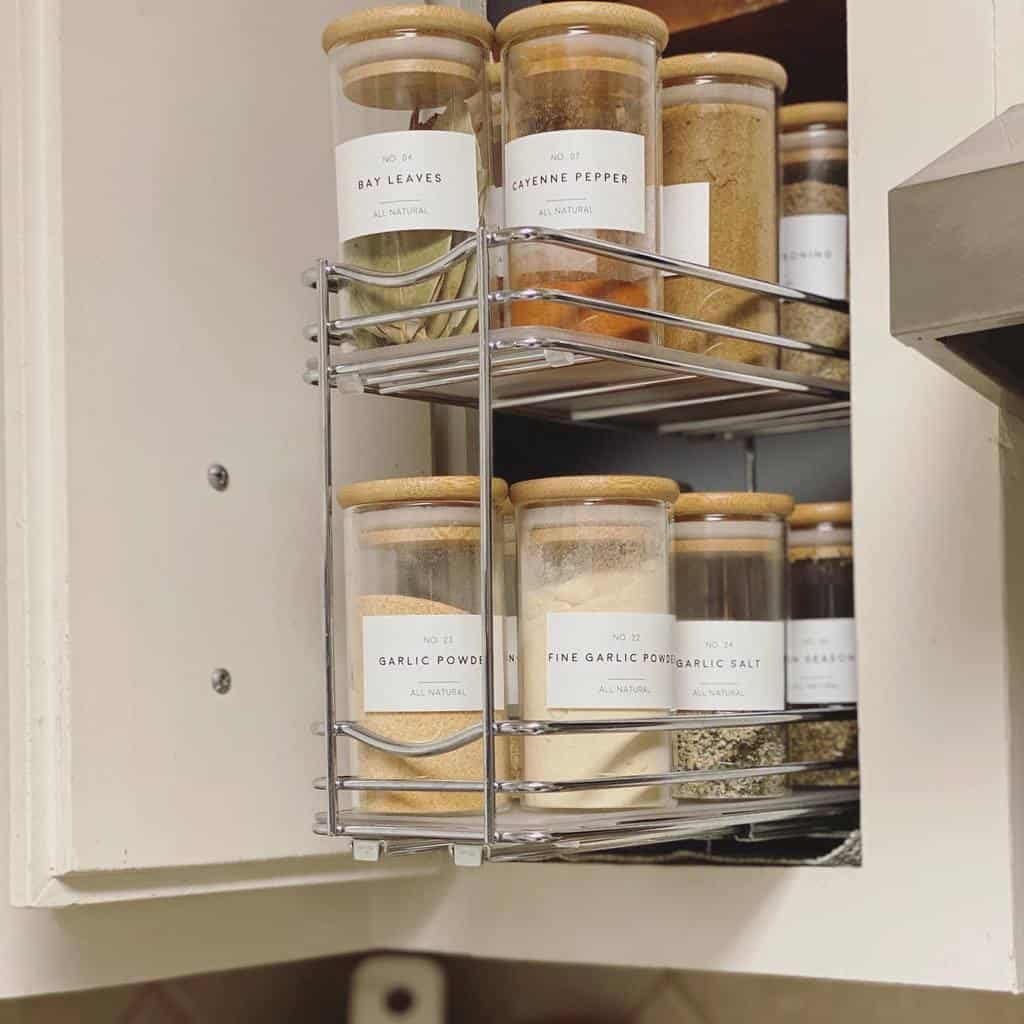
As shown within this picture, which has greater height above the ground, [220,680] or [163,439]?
[163,439]

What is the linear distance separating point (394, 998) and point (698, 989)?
0.25 meters

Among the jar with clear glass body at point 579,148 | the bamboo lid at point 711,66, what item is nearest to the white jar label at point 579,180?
the jar with clear glass body at point 579,148

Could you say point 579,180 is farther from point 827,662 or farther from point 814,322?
point 827,662

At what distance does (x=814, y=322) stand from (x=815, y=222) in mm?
61

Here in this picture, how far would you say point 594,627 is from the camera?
760 millimetres

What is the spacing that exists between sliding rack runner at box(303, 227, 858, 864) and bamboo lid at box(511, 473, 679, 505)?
0.04 meters

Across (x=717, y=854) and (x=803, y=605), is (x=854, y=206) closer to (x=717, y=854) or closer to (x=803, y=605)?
(x=803, y=605)

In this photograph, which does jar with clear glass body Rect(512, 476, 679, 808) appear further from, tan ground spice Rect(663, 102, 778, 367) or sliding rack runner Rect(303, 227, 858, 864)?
tan ground spice Rect(663, 102, 778, 367)

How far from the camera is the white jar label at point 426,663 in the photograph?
0.76 metres

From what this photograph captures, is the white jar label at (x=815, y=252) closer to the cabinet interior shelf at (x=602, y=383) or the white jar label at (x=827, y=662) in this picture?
the cabinet interior shelf at (x=602, y=383)

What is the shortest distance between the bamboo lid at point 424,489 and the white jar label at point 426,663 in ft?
0.20

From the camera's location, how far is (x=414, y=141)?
0.78 metres

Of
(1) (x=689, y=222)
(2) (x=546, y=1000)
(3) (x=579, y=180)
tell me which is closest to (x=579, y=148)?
(3) (x=579, y=180)

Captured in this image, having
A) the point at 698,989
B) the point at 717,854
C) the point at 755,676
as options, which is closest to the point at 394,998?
the point at 698,989
